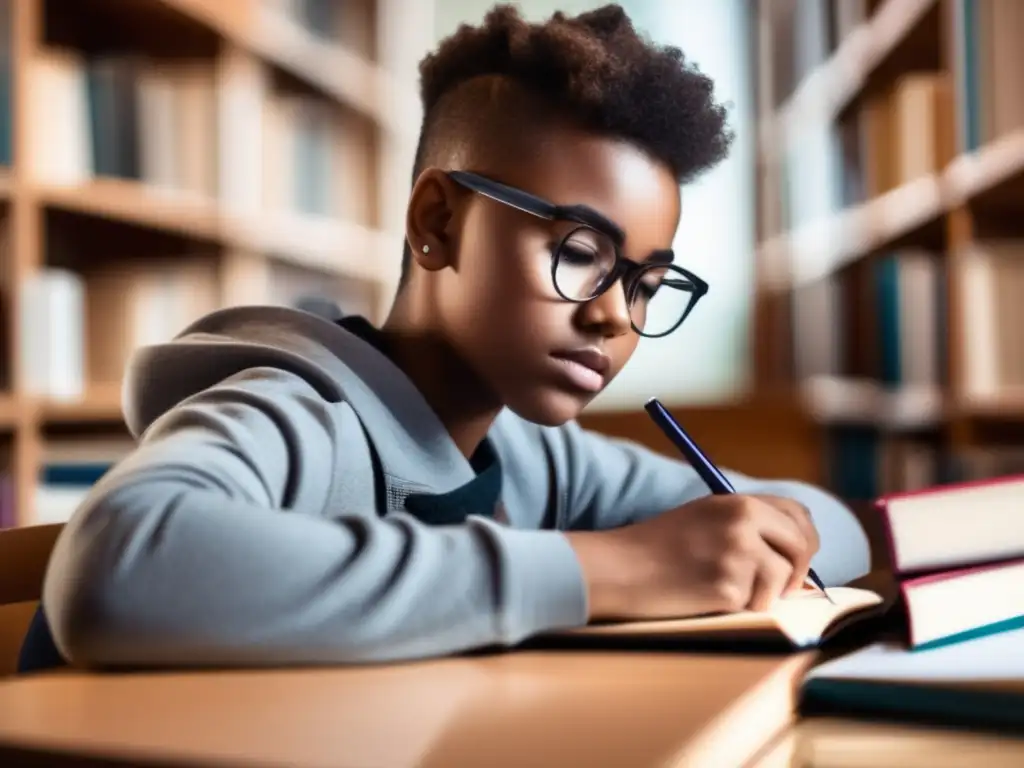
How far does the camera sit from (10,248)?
4.31 feet

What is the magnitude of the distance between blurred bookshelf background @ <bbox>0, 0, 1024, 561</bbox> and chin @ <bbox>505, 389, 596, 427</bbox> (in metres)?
0.03

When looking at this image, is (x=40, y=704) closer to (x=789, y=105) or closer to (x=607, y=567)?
(x=607, y=567)

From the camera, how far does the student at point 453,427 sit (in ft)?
1.21

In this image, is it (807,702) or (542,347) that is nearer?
(807,702)

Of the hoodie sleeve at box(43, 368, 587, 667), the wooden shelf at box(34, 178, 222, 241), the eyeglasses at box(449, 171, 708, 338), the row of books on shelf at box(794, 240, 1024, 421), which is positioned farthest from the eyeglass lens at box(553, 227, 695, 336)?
the row of books on shelf at box(794, 240, 1024, 421)

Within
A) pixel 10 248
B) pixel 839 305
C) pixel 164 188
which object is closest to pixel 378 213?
pixel 839 305

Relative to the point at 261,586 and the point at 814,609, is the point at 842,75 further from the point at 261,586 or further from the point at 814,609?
the point at 261,586

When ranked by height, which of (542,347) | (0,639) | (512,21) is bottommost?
(0,639)

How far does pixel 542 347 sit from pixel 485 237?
0.18 ft

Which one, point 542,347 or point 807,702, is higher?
point 542,347

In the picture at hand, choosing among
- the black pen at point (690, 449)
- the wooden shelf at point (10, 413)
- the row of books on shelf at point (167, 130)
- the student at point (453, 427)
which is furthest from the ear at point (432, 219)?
the wooden shelf at point (10, 413)

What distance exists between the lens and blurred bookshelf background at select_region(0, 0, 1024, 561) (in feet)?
1.86

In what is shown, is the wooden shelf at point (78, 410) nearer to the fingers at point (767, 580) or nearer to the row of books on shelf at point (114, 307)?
the row of books on shelf at point (114, 307)

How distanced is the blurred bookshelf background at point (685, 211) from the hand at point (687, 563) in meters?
0.09
